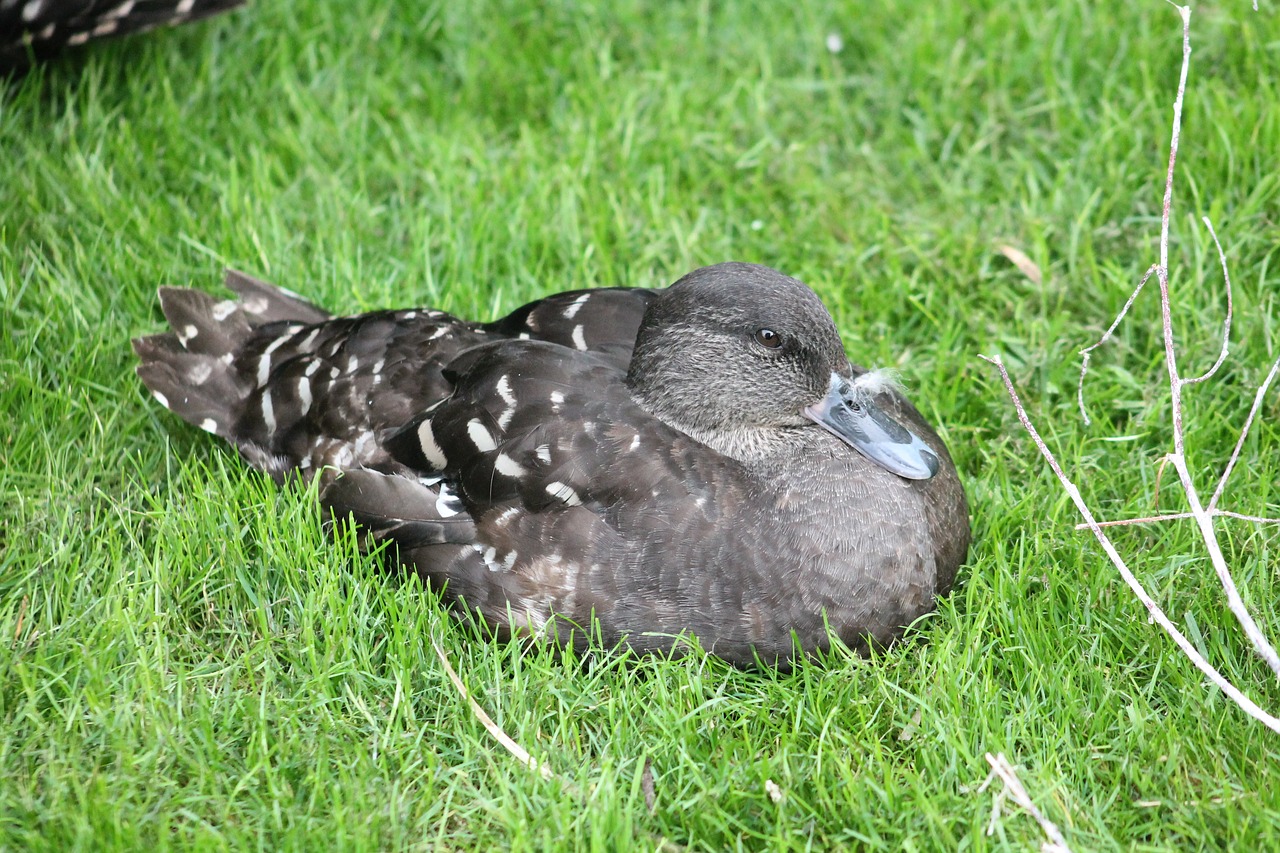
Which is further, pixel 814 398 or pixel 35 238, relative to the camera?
pixel 35 238

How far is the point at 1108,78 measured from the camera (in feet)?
17.7

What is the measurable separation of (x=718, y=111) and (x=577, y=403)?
8.42 ft

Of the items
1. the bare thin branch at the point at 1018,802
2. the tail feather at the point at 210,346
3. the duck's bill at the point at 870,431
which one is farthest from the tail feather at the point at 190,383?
the bare thin branch at the point at 1018,802

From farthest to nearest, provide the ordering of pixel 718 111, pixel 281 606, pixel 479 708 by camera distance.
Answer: pixel 718 111
pixel 281 606
pixel 479 708

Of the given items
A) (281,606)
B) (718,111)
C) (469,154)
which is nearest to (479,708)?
(281,606)

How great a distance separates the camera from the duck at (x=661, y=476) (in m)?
3.47

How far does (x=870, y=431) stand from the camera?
3697mm

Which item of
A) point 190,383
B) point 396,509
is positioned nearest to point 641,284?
point 396,509

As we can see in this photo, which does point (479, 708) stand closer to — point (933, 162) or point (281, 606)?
point (281, 606)

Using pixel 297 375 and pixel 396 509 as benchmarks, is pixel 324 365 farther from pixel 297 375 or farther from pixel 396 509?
pixel 396 509

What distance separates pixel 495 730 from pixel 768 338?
1371 mm

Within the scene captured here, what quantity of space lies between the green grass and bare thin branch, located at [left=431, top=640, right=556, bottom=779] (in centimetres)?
4

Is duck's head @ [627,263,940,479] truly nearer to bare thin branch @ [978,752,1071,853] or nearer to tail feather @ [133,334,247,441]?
bare thin branch @ [978,752,1071,853]

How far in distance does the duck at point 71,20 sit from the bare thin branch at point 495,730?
11.3ft
